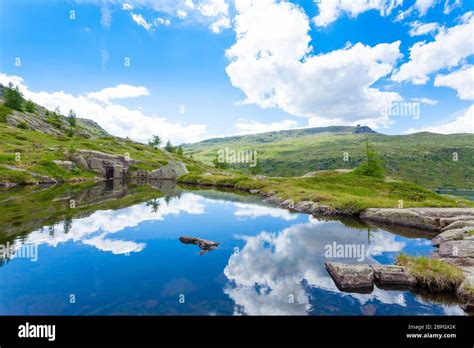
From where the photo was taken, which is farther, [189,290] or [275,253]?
[275,253]

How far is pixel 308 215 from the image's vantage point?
4197 cm

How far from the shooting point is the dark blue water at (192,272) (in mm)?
14086

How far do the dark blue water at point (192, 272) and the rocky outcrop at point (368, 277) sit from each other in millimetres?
760

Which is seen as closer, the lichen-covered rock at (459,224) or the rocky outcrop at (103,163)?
the lichen-covered rock at (459,224)

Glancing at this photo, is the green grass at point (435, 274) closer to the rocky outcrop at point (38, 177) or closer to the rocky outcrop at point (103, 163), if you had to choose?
the rocky outcrop at point (38, 177)

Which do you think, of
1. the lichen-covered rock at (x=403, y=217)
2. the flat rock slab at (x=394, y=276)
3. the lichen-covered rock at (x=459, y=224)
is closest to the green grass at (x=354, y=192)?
the lichen-covered rock at (x=403, y=217)

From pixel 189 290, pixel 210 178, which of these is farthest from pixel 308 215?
pixel 210 178

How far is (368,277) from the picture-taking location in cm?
1723

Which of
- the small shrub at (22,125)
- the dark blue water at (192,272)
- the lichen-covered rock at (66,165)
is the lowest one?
the dark blue water at (192,272)
